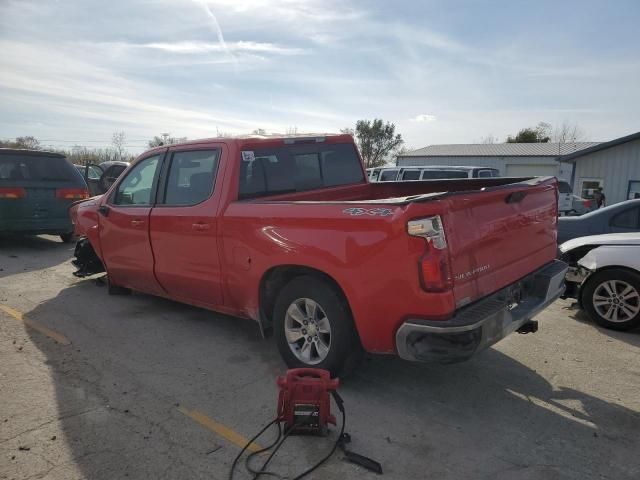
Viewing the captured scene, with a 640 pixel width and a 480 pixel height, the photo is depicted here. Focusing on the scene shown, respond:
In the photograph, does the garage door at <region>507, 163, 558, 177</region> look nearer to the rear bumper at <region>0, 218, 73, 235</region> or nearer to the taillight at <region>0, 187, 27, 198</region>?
the rear bumper at <region>0, 218, 73, 235</region>

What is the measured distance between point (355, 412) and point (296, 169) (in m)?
2.42

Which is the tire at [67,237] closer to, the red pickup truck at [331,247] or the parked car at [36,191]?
the parked car at [36,191]

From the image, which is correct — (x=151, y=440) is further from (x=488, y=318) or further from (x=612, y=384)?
(x=612, y=384)

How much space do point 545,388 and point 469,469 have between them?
4.66 ft

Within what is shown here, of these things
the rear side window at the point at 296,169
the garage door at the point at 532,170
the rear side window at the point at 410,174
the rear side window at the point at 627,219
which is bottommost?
the garage door at the point at 532,170

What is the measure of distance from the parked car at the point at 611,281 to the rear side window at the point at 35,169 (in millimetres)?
9266

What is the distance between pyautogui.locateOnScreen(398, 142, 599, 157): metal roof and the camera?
1332 inches

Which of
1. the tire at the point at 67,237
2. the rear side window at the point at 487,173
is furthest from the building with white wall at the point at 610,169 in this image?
the tire at the point at 67,237

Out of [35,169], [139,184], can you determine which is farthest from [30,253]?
[139,184]

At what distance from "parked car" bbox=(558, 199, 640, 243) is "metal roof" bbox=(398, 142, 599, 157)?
27.2m

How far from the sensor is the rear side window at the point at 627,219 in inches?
263

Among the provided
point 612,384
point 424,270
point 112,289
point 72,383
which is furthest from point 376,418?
point 112,289

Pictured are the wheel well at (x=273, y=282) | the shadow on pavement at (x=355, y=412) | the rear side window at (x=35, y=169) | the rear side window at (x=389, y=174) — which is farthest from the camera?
the rear side window at (x=389, y=174)

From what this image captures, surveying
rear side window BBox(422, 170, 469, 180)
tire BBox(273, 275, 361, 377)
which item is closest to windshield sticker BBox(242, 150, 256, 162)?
tire BBox(273, 275, 361, 377)
